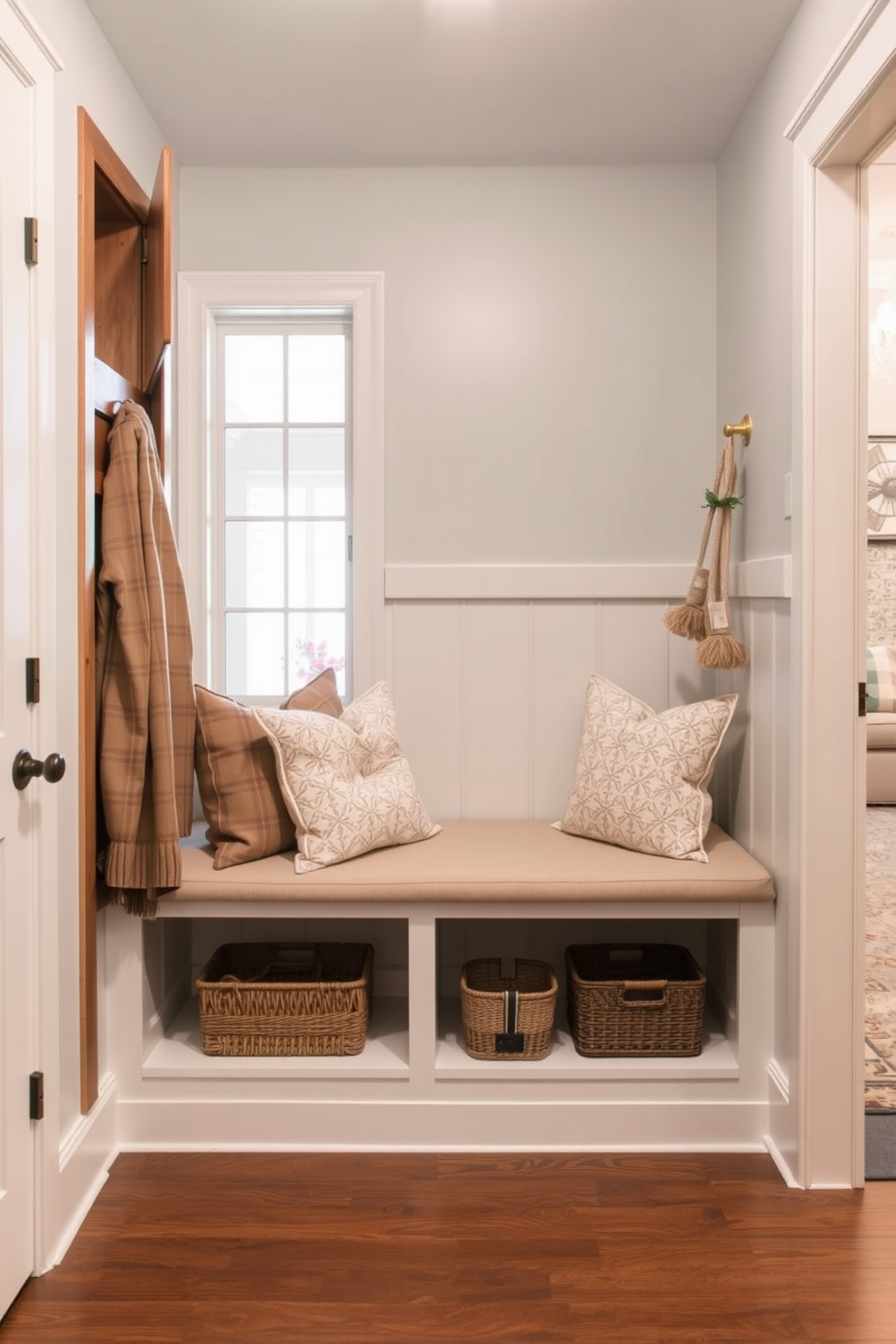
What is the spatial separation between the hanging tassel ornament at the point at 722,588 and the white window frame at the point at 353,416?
93cm

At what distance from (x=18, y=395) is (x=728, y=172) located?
203 cm

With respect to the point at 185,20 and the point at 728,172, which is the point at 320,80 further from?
the point at 728,172

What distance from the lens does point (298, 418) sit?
3.05 meters

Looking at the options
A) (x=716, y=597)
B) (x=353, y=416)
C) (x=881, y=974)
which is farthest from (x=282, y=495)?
(x=881, y=974)

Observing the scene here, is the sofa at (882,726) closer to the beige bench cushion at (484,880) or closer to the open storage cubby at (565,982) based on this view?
the open storage cubby at (565,982)

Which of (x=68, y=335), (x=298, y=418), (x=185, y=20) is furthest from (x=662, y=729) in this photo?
(x=185, y=20)

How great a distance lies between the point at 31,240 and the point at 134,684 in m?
0.89

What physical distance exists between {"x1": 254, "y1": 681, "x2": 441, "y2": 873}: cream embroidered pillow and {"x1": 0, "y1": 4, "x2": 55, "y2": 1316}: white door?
0.62 metres

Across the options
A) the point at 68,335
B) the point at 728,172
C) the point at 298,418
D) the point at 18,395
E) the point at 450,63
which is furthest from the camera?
the point at 298,418

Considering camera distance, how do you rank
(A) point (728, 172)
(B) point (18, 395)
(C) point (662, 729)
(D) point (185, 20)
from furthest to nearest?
(A) point (728, 172) → (C) point (662, 729) → (D) point (185, 20) → (B) point (18, 395)

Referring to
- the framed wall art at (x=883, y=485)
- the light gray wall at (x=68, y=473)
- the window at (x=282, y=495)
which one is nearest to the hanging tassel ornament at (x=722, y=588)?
the window at (x=282, y=495)

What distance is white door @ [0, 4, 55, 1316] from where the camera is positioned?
175 centimetres

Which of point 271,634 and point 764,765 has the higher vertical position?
point 271,634

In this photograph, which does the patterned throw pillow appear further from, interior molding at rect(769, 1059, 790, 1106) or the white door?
the white door
